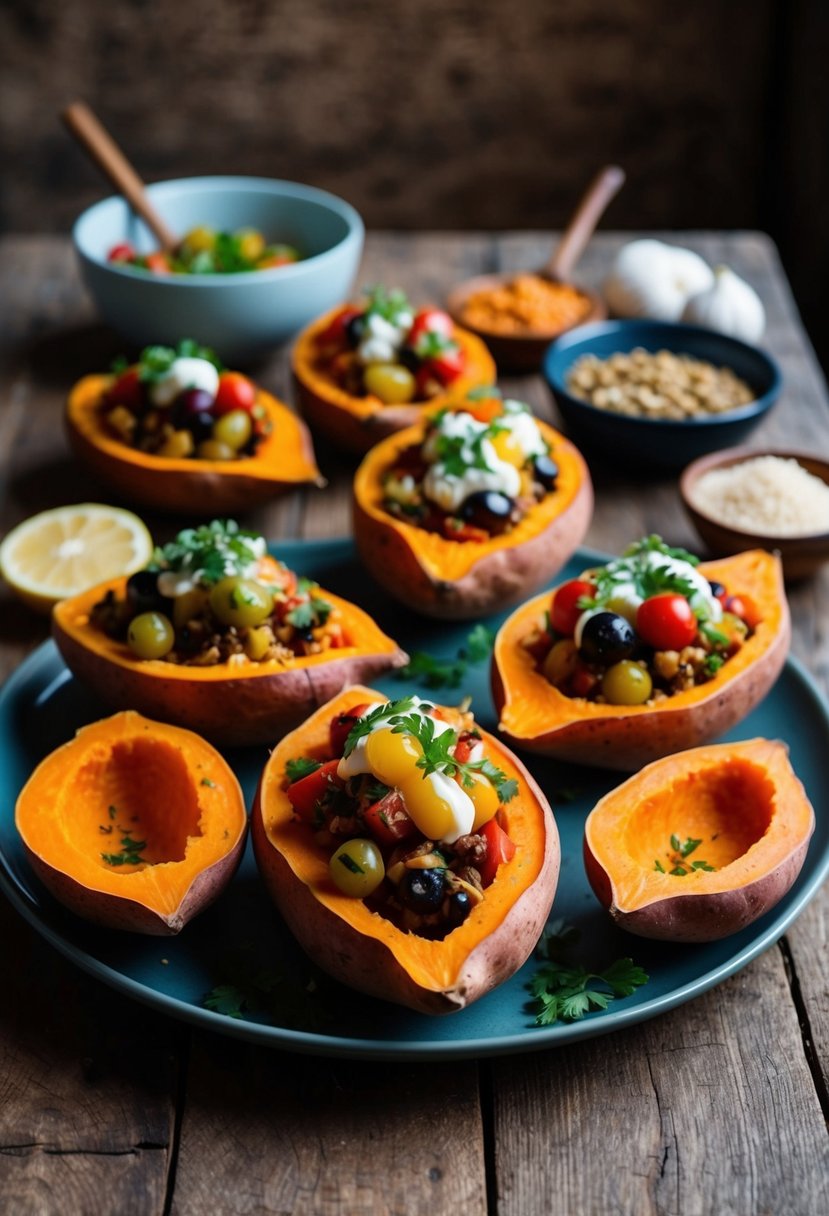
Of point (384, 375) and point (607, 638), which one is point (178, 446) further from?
point (607, 638)

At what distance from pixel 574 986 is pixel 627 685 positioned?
0.58 metres

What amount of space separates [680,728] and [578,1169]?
31.7 inches

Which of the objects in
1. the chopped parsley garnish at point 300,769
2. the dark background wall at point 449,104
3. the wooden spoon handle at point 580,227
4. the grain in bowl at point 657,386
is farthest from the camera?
the dark background wall at point 449,104

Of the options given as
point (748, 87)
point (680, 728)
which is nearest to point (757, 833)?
point (680, 728)

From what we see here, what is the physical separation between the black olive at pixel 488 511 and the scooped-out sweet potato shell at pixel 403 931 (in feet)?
2.48

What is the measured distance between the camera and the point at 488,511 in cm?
271

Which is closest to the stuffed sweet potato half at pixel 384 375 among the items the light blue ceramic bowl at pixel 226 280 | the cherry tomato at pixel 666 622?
the light blue ceramic bowl at pixel 226 280

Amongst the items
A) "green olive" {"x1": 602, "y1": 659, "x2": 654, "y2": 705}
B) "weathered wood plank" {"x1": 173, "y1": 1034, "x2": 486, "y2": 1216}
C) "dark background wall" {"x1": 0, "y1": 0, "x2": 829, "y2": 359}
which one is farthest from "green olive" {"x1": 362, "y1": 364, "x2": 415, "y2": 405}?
"dark background wall" {"x1": 0, "y1": 0, "x2": 829, "y2": 359}

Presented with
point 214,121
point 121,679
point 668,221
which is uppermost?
point 121,679

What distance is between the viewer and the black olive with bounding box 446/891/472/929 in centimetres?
184

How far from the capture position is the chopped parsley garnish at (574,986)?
1.86 meters

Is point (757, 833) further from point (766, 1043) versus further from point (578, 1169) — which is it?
point (578, 1169)

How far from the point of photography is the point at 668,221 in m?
6.28

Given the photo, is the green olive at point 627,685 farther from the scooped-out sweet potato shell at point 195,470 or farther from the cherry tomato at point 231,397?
the cherry tomato at point 231,397
